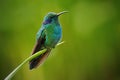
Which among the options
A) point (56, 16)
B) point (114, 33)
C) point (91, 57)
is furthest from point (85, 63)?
point (56, 16)

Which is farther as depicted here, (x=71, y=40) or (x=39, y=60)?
(x=71, y=40)

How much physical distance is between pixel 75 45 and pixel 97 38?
0.19 m

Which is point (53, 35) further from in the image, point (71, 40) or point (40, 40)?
point (71, 40)

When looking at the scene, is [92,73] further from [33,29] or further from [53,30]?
[53,30]

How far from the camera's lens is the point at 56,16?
1.03 metres

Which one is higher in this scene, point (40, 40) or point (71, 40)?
point (40, 40)

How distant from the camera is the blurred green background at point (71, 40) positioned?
3074mm

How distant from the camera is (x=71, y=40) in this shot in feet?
10.1

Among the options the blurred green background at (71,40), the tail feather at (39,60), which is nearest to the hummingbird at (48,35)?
the tail feather at (39,60)

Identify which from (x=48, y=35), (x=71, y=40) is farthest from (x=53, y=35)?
(x=71, y=40)

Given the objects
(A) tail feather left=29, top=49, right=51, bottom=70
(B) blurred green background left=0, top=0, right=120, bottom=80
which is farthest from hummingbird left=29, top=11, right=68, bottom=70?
(B) blurred green background left=0, top=0, right=120, bottom=80

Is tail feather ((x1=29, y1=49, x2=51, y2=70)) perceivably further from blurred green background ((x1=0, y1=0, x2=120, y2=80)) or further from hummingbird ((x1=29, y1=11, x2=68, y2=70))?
blurred green background ((x1=0, y1=0, x2=120, y2=80))

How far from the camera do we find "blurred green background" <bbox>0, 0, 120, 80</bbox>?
307cm

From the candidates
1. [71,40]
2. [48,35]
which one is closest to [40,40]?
[48,35]
